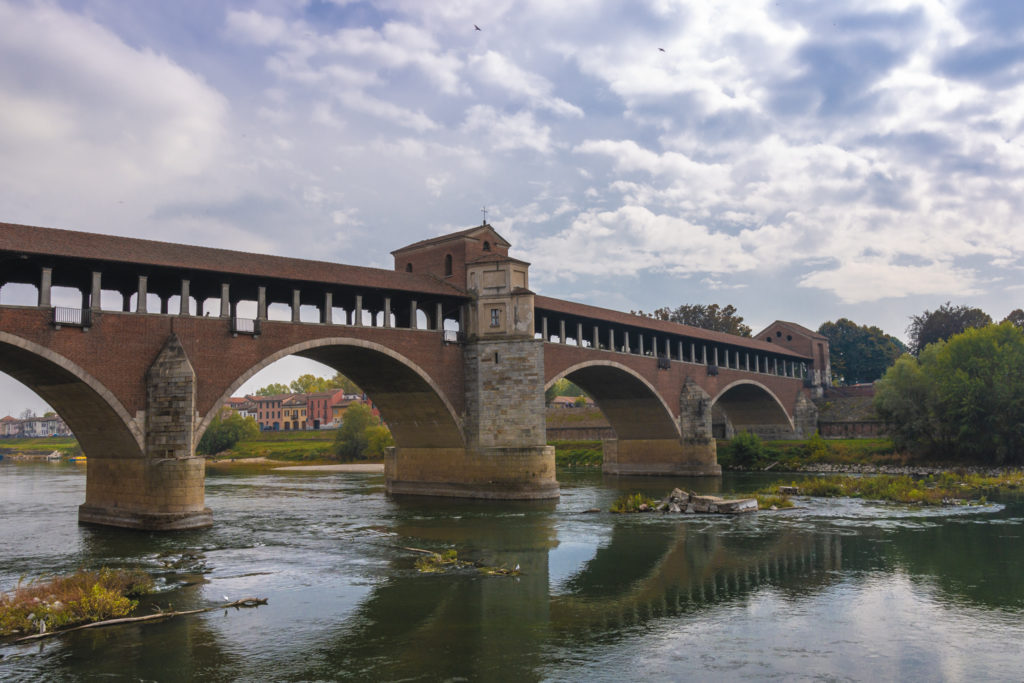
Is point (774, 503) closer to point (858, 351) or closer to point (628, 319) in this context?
point (628, 319)

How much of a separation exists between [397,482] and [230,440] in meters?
64.6

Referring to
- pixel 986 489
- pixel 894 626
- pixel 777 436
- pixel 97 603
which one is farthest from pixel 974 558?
pixel 777 436

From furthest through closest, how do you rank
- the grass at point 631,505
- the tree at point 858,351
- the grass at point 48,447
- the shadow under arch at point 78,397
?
the grass at point 48,447
the tree at point 858,351
the grass at point 631,505
the shadow under arch at point 78,397

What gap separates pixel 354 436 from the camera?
284ft

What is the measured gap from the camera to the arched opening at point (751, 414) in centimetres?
7669

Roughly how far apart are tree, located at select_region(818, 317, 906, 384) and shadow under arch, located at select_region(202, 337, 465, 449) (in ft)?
263

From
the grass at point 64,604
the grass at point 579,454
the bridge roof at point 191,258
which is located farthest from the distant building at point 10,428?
the grass at point 64,604

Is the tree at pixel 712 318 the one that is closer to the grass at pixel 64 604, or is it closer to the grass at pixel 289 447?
the grass at pixel 289 447

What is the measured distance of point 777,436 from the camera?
8031cm

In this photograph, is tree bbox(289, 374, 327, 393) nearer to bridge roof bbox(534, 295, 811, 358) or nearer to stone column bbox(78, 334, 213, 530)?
bridge roof bbox(534, 295, 811, 358)

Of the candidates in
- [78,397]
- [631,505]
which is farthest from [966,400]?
[78,397]

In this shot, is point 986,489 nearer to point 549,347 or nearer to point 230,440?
point 549,347

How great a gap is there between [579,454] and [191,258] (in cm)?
5598

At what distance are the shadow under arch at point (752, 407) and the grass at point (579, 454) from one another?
13.0 metres
